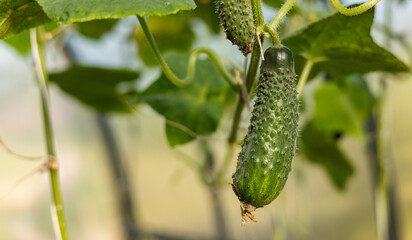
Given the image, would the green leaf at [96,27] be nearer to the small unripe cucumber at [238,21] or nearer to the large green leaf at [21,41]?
the large green leaf at [21,41]

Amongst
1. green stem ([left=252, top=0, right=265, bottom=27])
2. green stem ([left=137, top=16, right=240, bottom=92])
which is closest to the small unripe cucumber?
green stem ([left=252, top=0, right=265, bottom=27])

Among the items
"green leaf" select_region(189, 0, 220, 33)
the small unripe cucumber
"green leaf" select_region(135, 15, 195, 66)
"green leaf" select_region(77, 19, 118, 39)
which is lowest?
the small unripe cucumber

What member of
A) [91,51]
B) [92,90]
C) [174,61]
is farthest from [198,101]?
[91,51]

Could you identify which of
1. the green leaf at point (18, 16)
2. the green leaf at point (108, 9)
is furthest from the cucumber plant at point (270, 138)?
the green leaf at point (18, 16)

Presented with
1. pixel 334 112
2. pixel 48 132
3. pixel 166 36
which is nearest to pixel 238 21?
pixel 48 132

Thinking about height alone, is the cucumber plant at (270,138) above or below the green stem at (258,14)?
below

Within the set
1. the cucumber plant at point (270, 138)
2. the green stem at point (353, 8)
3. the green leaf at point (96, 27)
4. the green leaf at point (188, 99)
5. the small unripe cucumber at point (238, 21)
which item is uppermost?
the green leaf at point (96, 27)

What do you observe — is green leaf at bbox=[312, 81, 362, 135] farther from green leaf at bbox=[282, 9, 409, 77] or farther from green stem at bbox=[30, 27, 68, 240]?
green stem at bbox=[30, 27, 68, 240]

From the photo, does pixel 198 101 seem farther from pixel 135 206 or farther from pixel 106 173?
pixel 135 206
